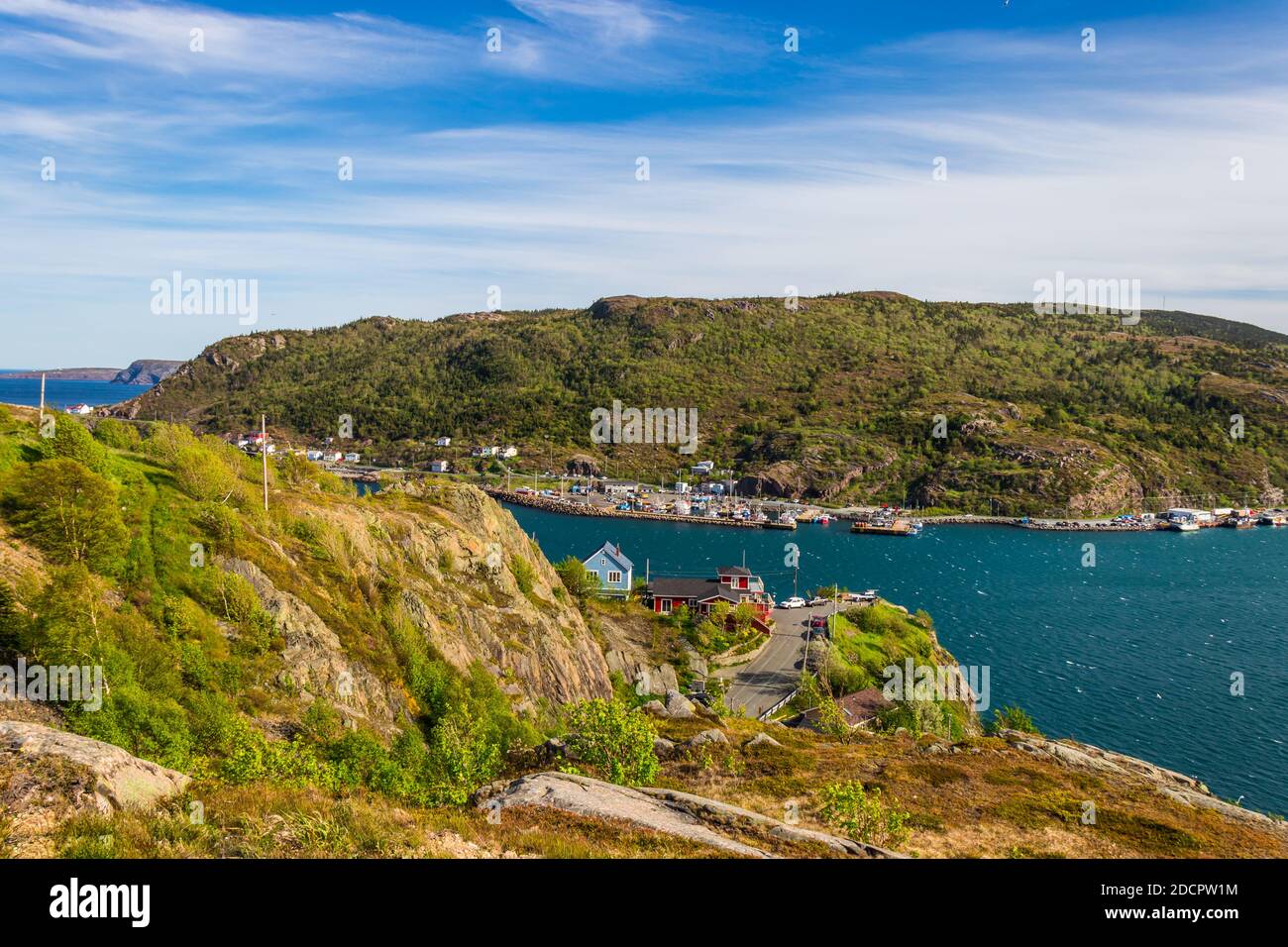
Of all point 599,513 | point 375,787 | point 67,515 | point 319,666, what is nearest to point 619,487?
point 599,513

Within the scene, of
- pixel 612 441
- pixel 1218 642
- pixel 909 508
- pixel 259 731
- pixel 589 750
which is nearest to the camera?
pixel 259 731

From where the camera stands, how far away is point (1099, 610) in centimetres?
7894

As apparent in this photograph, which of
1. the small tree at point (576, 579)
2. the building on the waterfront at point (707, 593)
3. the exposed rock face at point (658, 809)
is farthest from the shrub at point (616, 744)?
the building on the waterfront at point (707, 593)

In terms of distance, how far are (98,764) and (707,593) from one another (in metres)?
55.4

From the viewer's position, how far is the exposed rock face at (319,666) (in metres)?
20.6

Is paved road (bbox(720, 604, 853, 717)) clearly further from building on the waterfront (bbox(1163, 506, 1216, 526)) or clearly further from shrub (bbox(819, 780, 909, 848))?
building on the waterfront (bbox(1163, 506, 1216, 526))

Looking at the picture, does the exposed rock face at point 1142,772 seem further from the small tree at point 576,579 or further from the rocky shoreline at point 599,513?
the rocky shoreline at point 599,513

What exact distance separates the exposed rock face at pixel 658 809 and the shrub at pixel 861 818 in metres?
1.74

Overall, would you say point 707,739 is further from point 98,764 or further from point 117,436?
point 117,436

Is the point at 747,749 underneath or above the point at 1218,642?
above

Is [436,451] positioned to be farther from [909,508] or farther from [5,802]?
[5,802]

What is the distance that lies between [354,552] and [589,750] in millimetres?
13736
